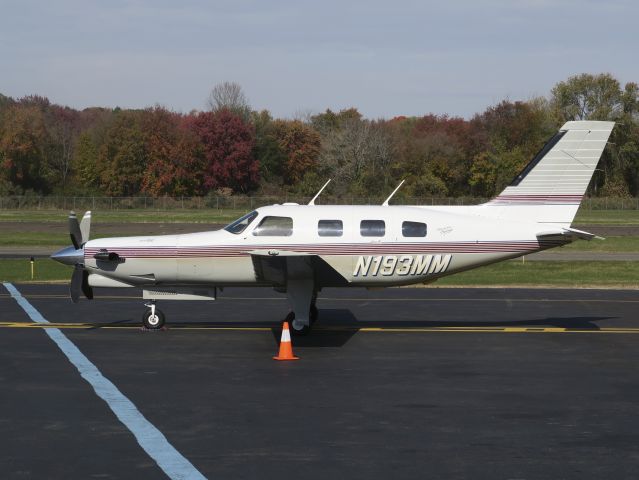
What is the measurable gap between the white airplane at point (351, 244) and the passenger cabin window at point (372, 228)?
20 mm

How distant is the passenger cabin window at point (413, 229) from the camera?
746 inches

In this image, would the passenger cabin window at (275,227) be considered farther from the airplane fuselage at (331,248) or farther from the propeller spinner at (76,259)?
the propeller spinner at (76,259)

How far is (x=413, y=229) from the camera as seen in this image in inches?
749

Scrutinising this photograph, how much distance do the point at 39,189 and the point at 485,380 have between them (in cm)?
9001

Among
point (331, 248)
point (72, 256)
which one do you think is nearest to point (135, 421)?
point (331, 248)

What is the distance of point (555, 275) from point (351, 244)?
16666mm

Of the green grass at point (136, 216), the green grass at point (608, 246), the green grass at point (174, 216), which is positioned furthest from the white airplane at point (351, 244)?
the green grass at point (174, 216)

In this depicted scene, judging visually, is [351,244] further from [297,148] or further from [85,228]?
[297,148]

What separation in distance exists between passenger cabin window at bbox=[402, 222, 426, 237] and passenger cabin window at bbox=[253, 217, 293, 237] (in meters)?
2.30

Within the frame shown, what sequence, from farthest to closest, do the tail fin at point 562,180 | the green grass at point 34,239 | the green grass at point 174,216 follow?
the green grass at point 174,216
the green grass at point 34,239
the tail fin at point 562,180

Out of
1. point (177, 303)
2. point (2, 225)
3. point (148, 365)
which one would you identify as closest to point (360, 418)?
point (148, 365)

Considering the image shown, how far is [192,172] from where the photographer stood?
94438 mm

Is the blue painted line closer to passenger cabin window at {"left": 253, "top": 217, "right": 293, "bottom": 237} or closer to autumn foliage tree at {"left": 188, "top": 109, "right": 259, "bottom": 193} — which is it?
passenger cabin window at {"left": 253, "top": 217, "right": 293, "bottom": 237}

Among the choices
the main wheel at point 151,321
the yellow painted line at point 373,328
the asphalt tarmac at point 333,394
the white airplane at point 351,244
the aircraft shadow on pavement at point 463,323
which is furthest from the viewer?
the aircraft shadow on pavement at point 463,323
